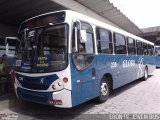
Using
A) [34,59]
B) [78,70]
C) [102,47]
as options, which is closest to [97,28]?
[102,47]

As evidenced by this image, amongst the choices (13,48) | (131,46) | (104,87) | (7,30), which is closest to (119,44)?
(131,46)

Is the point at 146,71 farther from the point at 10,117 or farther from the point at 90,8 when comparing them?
the point at 10,117

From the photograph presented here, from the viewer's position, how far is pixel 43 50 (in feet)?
18.7

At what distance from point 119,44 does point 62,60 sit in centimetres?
401

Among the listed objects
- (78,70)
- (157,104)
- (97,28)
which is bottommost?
(157,104)

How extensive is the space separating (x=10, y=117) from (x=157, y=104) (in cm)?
479

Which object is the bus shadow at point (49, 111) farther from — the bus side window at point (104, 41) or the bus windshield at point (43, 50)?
the bus side window at point (104, 41)

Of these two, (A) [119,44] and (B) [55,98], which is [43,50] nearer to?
(B) [55,98]

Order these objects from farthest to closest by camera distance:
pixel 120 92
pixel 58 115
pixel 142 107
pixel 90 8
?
pixel 90 8 < pixel 120 92 < pixel 142 107 < pixel 58 115

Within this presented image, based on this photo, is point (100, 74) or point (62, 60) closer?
point (62, 60)

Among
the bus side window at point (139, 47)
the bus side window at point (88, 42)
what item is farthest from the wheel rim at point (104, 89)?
the bus side window at point (139, 47)

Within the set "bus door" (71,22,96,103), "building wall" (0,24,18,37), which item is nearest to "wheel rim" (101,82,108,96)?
"bus door" (71,22,96,103)

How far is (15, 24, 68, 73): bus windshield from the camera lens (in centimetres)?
521

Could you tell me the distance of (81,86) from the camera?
554 cm
